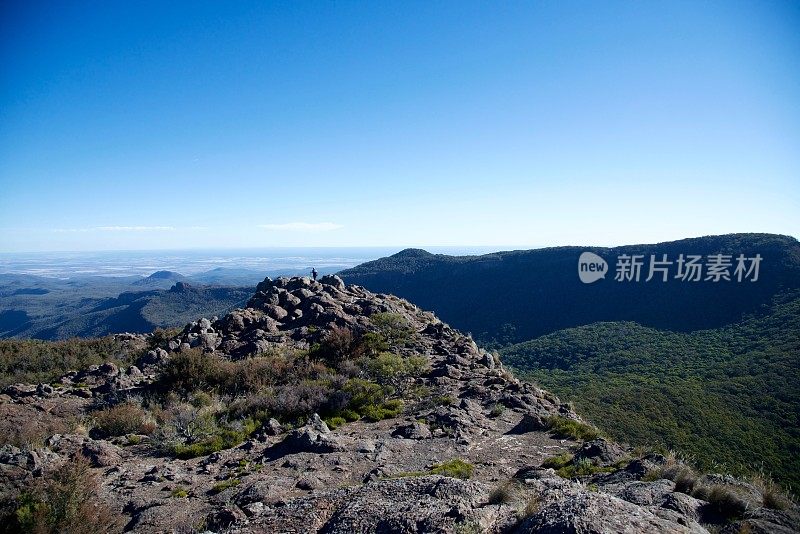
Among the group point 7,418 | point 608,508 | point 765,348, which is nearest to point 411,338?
point 7,418

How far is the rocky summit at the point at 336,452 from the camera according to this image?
5191mm

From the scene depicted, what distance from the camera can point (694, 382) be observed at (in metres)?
36.2

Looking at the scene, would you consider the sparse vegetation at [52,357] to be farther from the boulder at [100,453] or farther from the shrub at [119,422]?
the boulder at [100,453]

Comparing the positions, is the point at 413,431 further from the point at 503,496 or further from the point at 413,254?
the point at 413,254

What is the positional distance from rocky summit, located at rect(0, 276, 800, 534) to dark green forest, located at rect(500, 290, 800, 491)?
1090 centimetres

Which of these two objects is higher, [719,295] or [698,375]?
[719,295]

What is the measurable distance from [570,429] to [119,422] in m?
11.3

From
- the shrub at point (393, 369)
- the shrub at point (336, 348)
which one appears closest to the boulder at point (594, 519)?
the shrub at point (393, 369)

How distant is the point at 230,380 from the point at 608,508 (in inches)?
471

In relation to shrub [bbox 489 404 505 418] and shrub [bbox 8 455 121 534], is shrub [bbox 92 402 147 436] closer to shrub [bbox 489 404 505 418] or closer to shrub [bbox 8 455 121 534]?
shrub [bbox 8 455 121 534]

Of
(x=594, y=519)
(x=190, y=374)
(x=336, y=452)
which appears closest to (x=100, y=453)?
(x=336, y=452)

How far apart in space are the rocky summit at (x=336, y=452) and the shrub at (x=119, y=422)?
0.04 m

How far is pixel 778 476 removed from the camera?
22875 mm

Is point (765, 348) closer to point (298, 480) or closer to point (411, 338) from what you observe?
point (411, 338)
